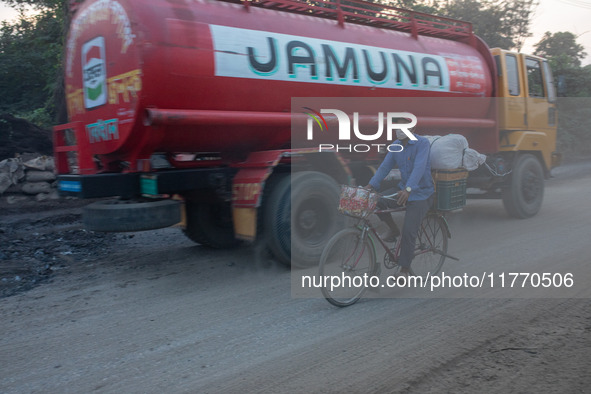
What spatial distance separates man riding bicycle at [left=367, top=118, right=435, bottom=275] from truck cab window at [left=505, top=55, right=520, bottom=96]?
4.63 metres

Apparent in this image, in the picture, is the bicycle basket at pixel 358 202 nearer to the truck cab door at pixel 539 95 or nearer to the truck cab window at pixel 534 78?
the truck cab door at pixel 539 95

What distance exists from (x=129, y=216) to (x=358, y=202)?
218cm

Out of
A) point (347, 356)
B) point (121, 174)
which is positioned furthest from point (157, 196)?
point (347, 356)

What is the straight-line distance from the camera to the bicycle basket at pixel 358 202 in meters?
4.35

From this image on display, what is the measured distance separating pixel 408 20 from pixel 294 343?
5362 millimetres

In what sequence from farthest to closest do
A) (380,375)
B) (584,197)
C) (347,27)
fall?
(584,197) → (347,27) → (380,375)

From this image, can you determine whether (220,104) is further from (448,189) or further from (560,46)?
(560,46)

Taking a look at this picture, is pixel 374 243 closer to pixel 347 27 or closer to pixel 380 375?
pixel 380 375

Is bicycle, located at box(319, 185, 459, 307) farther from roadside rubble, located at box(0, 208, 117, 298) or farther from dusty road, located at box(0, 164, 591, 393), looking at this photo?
roadside rubble, located at box(0, 208, 117, 298)

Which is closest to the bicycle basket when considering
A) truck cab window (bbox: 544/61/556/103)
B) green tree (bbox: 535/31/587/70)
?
truck cab window (bbox: 544/61/556/103)

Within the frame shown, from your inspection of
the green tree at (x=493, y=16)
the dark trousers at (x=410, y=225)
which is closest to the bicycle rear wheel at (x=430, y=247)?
the dark trousers at (x=410, y=225)

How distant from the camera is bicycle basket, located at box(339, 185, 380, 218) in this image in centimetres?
435

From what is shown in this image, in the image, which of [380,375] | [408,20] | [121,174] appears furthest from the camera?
[408,20]

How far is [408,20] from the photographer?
24.1ft
